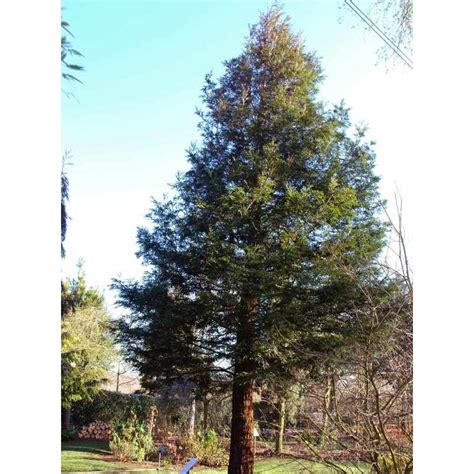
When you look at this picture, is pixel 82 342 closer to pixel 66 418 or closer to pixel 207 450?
pixel 66 418

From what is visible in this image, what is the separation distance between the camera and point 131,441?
141 inches

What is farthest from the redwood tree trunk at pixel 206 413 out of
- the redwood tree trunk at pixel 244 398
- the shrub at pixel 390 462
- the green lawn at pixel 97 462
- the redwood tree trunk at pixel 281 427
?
the shrub at pixel 390 462

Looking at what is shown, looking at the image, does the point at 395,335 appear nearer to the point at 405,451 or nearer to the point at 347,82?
the point at 405,451

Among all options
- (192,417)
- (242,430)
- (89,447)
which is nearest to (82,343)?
(89,447)

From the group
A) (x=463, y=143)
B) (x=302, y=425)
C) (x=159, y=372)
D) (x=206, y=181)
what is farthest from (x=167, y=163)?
(x=463, y=143)

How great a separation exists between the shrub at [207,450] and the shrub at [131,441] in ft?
0.87

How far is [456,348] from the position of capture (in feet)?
4.20

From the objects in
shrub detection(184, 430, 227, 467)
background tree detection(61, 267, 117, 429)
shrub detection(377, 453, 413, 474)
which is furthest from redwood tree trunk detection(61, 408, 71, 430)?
shrub detection(377, 453, 413, 474)

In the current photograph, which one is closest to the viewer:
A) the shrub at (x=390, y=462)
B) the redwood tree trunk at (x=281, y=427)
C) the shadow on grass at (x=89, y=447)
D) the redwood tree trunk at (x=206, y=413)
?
the shrub at (x=390, y=462)

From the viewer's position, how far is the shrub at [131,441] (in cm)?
355

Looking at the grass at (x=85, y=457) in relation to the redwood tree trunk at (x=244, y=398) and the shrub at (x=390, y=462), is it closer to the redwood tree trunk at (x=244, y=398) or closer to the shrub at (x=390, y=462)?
the redwood tree trunk at (x=244, y=398)

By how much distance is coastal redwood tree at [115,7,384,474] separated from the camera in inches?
137

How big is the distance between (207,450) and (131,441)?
50 cm

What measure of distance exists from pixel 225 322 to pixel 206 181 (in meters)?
0.96
